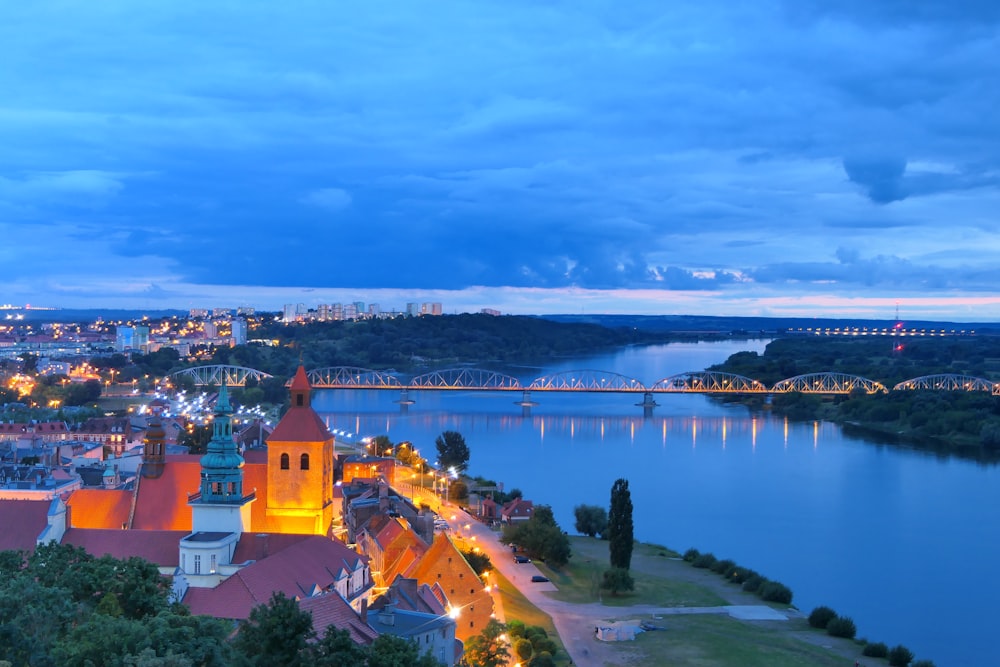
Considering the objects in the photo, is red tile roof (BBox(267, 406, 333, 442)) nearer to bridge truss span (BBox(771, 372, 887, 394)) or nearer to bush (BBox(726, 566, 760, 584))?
bush (BBox(726, 566, 760, 584))

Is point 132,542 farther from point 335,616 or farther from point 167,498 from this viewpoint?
point 335,616

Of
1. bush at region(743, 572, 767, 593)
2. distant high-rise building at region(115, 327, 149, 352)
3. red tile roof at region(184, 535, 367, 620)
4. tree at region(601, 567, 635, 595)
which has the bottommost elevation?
bush at region(743, 572, 767, 593)

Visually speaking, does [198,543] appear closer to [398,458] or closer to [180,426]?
[398,458]

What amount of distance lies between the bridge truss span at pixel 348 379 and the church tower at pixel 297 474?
140 feet

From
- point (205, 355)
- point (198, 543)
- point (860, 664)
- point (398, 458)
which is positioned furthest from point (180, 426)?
point (205, 355)

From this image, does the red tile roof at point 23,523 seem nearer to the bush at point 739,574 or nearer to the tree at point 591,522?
the bush at point 739,574

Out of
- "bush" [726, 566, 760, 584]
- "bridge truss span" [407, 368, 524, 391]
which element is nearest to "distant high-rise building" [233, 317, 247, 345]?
"bridge truss span" [407, 368, 524, 391]

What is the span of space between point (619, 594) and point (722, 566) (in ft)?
9.40

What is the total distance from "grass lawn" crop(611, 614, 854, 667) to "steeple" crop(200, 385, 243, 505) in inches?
219

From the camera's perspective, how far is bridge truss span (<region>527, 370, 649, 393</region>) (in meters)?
58.7

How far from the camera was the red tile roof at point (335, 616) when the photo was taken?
9.26 metres

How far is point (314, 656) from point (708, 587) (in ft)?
40.3

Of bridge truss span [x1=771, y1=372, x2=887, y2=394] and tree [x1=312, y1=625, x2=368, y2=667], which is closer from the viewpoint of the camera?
tree [x1=312, y1=625, x2=368, y2=667]

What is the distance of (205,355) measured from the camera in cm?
7362
